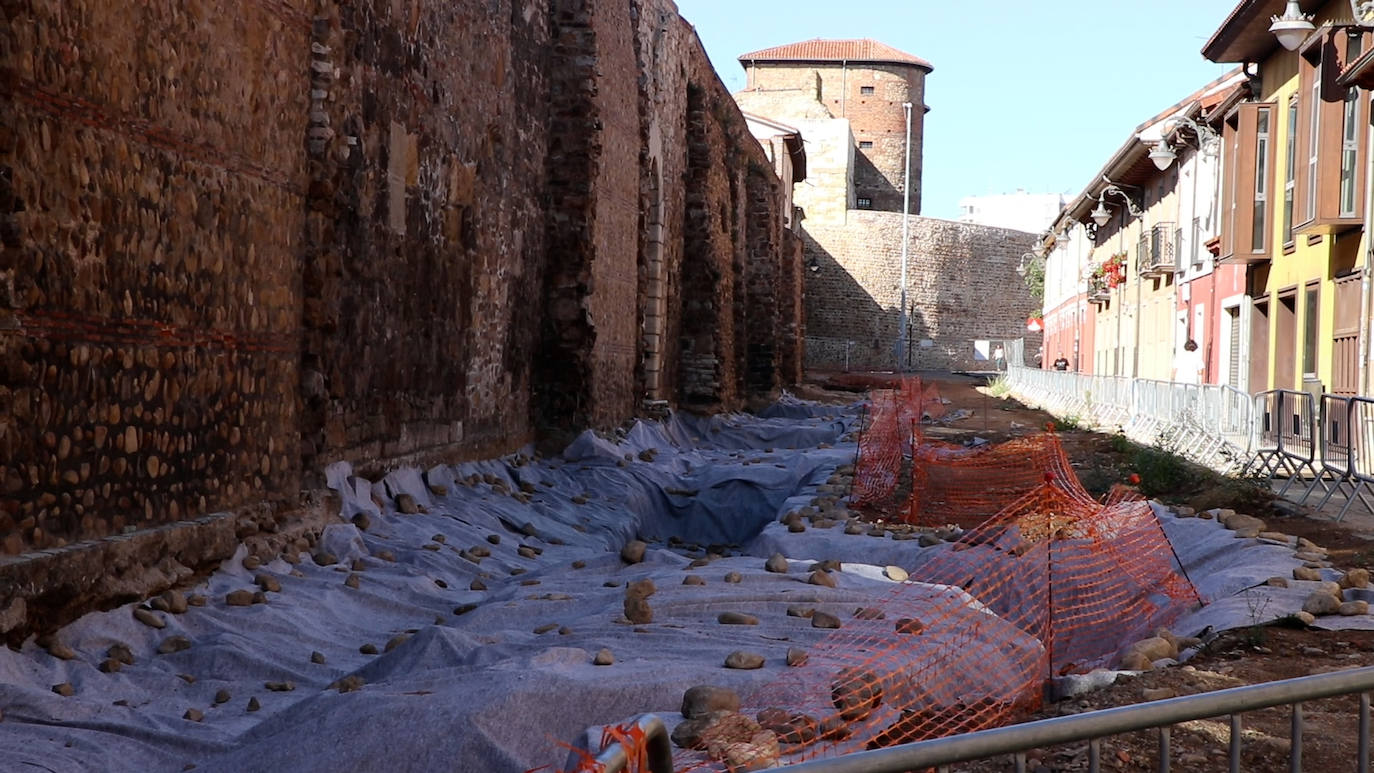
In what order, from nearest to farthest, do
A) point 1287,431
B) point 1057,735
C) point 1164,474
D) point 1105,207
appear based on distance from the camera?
point 1057,735 → point 1287,431 → point 1164,474 → point 1105,207

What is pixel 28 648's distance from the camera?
5.55 m

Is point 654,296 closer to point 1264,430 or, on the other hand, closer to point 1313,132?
point 1313,132

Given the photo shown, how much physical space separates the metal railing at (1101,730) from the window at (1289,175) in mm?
15611

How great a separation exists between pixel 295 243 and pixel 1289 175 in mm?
13320

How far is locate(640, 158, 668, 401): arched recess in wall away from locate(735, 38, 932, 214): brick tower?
47.3 meters

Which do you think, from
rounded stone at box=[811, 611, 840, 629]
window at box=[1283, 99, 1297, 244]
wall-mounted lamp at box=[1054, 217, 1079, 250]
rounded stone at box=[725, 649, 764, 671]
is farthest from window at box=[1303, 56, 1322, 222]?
wall-mounted lamp at box=[1054, 217, 1079, 250]

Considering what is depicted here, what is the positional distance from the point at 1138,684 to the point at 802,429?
15.3 metres

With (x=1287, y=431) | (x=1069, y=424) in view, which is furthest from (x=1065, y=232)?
(x=1287, y=431)

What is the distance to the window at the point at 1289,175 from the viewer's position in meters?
17.2

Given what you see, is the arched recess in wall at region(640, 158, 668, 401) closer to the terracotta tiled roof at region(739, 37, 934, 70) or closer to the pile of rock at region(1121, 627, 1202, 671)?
the pile of rock at region(1121, 627, 1202, 671)

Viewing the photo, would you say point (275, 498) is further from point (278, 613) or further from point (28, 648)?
point (28, 648)

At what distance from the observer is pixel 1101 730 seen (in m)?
2.56

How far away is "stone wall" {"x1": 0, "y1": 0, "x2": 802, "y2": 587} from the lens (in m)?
5.84

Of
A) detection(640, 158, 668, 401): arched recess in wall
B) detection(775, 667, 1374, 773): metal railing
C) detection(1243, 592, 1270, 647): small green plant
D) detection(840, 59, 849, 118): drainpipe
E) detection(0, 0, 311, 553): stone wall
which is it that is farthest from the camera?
detection(840, 59, 849, 118): drainpipe
